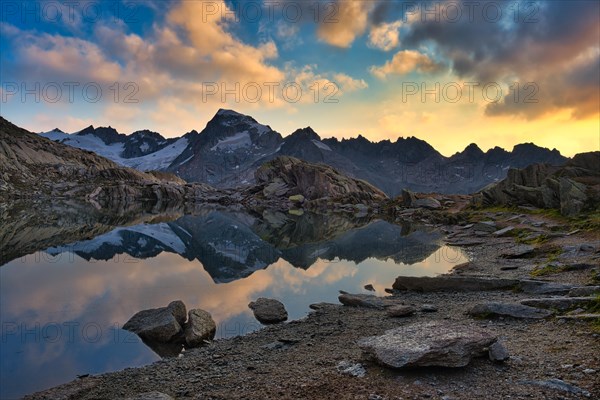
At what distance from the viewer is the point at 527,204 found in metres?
63.8

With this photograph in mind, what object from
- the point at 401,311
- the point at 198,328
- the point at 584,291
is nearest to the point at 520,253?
the point at 584,291

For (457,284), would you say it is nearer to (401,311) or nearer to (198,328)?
(401,311)

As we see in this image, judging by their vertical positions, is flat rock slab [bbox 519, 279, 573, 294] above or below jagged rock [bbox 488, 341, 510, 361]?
above

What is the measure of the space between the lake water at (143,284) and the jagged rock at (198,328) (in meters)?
0.52

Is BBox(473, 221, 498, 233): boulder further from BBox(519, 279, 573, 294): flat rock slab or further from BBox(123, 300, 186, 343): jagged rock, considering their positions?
BBox(123, 300, 186, 343): jagged rock

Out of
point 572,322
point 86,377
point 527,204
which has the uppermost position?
point 527,204

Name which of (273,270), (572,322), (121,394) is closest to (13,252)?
(273,270)

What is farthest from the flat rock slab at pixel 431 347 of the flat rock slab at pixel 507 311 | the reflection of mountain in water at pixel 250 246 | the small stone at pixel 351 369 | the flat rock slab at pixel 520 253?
the flat rock slab at pixel 520 253

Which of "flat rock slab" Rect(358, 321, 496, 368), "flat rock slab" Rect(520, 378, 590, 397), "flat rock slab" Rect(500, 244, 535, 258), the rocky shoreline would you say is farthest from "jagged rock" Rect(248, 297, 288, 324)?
"flat rock slab" Rect(500, 244, 535, 258)

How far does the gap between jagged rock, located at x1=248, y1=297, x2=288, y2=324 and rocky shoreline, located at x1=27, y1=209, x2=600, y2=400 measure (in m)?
1.27

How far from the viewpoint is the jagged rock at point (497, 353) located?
34.3 ft

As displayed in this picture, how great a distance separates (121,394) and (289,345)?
21.4ft

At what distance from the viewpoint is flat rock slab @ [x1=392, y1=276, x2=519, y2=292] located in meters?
21.0

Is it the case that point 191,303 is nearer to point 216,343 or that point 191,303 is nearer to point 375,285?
point 216,343
